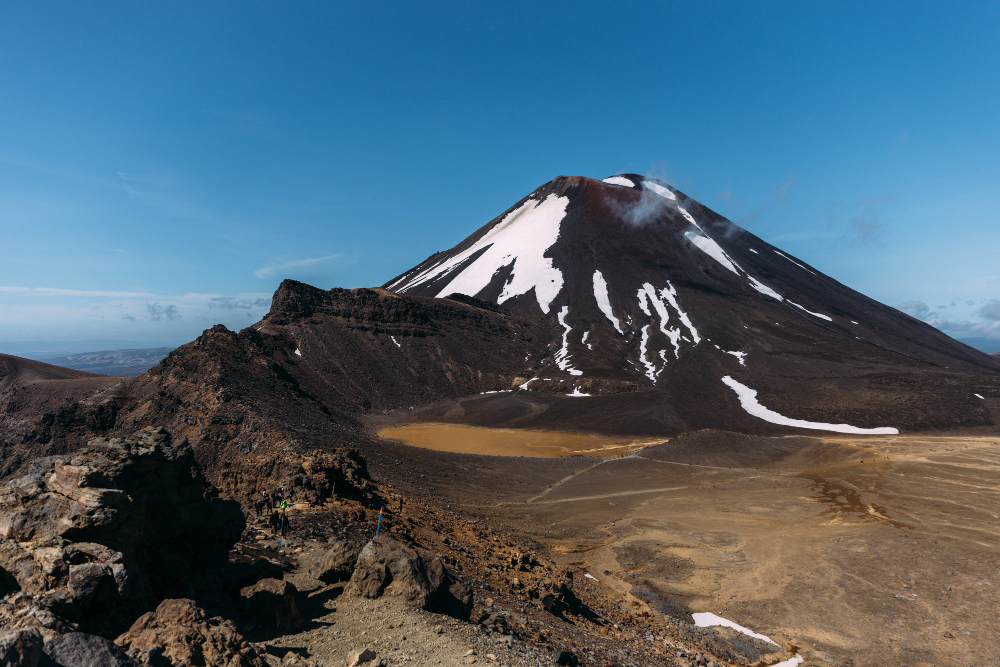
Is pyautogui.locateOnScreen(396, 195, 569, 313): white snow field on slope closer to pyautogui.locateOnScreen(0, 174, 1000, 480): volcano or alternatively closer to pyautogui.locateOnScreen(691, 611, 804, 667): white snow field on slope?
pyautogui.locateOnScreen(0, 174, 1000, 480): volcano

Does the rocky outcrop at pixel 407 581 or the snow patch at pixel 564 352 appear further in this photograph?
the snow patch at pixel 564 352

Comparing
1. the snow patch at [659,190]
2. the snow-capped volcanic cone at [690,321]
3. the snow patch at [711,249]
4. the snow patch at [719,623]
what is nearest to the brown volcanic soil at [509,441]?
the snow-capped volcanic cone at [690,321]

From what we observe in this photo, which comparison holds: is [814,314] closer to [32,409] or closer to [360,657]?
[360,657]

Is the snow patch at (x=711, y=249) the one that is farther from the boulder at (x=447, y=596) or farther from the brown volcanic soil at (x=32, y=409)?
the boulder at (x=447, y=596)

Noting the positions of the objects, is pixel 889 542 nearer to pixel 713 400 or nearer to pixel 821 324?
pixel 713 400

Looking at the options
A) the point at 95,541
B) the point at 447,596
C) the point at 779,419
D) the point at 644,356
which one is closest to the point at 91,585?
the point at 95,541

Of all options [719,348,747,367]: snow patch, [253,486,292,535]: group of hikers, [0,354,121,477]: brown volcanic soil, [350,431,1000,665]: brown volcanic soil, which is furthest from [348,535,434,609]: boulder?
[719,348,747,367]: snow patch

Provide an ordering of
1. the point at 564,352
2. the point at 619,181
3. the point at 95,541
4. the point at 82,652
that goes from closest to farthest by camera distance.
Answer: the point at 82,652, the point at 95,541, the point at 564,352, the point at 619,181
